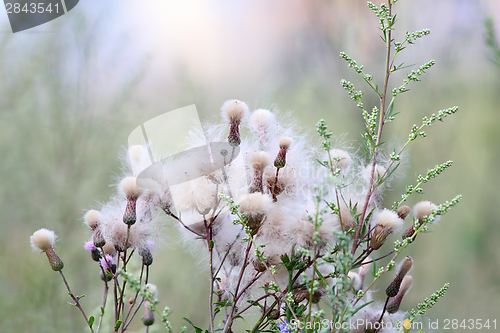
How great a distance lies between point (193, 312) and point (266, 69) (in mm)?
1042

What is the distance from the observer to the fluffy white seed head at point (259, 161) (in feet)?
1.32

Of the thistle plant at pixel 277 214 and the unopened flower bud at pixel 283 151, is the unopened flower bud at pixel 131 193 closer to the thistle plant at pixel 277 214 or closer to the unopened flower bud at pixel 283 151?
the thistle plant at pixel 277 214

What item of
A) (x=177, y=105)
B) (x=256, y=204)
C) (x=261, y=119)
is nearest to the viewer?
(x=256, y=204)

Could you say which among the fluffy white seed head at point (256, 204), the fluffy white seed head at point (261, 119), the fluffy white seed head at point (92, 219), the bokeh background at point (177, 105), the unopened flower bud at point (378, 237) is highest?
the bokeh background at point (177, 105)

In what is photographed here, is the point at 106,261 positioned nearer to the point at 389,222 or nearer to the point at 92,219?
the point at 92,219

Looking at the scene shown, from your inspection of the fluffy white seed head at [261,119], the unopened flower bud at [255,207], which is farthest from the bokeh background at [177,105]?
the unopened flower bud at [255,207]

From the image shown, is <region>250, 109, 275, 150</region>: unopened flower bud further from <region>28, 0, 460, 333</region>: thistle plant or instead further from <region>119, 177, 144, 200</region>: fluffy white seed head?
<region>119, 177, 144, 200</region>: fluffy white seed head

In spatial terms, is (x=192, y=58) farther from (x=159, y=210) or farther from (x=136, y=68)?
(x=159, y=210)

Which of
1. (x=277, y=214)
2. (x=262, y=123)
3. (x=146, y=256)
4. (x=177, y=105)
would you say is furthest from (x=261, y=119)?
(x=177, y=105)

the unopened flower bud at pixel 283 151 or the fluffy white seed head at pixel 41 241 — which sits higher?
the unopened flower bud at pixel 283 151

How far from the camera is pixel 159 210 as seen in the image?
461mm

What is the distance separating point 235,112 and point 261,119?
5cm

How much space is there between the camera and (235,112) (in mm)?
438

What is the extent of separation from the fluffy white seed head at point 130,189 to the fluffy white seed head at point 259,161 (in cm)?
14
